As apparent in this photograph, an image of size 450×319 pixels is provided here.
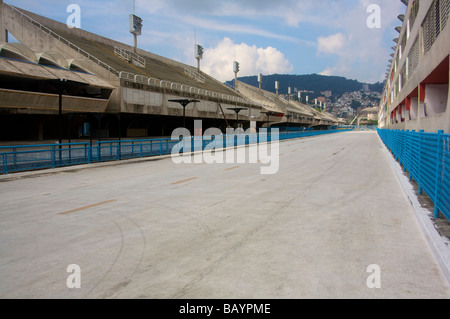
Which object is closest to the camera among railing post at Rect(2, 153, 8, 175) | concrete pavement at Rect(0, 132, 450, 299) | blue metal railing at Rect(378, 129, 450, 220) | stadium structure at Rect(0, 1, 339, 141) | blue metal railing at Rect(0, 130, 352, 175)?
concrete pavement at Rect(0, 132, 450, 299)

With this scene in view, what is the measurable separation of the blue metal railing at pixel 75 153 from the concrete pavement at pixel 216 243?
522 cm

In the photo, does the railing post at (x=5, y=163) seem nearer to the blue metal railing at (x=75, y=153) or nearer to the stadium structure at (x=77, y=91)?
the blue metal railing at (x=75, y=153)

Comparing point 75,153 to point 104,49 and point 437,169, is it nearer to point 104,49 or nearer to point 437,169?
point 437,169

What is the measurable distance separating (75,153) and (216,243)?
15.3 meters

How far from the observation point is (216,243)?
574cm

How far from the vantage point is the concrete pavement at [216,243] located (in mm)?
4125

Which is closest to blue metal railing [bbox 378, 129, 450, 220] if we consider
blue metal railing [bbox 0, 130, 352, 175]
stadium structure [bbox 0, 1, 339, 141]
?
blue metal railing [bbox 0, 130, 352, 175]

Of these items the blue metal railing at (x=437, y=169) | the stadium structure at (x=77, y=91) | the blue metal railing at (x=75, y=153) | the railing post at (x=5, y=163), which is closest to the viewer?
the blue metal railing at (x=437, y=169)

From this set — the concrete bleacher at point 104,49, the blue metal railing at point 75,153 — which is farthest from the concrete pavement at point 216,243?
the concrete bleacher at point 104,49

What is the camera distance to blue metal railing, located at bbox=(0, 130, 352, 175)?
51.1ft

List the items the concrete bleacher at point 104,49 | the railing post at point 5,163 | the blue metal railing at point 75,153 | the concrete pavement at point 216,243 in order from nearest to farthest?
the concrete pavement at point 216,243 → the railing post at point 5,163 → the blue metal railing at point 75,153 → the concrete bleacher at point 104,49

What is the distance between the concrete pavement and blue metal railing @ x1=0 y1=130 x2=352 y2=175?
5221mm

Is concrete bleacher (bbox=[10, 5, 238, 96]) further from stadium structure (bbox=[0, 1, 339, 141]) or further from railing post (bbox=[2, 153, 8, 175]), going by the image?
railing post (bbox=[2, 153, 8, 175])

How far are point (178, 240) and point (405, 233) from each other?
13.4 feet
